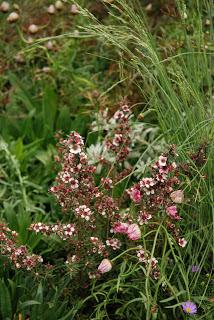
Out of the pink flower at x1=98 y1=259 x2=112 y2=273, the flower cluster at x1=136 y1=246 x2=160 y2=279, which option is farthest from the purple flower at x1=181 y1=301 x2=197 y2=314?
the pink flower at x1=98 y1=259 x2=112 y2=273

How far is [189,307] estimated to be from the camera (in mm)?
2086

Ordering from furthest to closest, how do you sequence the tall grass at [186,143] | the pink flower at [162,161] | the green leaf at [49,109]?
the green leaf at [49,109], the tall grass at [186,143], the pink flower at [162,161]

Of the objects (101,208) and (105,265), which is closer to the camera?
(105,265)

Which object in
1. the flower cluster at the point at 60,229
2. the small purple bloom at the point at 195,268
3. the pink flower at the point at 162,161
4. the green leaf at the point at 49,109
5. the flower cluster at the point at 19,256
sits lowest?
the small purple bloom at the point at 195,268

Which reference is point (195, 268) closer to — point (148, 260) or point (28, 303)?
point (148, 260)

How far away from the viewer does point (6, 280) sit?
89.7 inches

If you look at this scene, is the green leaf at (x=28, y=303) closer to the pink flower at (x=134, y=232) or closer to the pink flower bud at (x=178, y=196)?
the pink flower at (x=134, y=232)

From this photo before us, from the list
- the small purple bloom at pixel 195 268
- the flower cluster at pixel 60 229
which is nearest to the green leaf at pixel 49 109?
the flower cluster at pixel 60 229

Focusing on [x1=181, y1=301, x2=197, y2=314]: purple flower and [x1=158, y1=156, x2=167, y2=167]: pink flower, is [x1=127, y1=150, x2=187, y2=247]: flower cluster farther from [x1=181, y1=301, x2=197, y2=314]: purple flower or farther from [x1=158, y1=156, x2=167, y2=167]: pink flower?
[x1=181, y1=301, x2=197, y2=314]: purple flower

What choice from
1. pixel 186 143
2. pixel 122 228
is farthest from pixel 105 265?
pixel 186 143

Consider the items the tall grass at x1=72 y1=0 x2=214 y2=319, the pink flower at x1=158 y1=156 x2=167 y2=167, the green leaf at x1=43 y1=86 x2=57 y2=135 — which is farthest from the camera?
the green leaf at x1=43 y1=86 x2=57 y2=135

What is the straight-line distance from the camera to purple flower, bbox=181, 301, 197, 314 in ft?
6.82

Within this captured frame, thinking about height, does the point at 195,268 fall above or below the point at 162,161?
below

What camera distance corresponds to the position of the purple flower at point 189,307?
2.08 m
